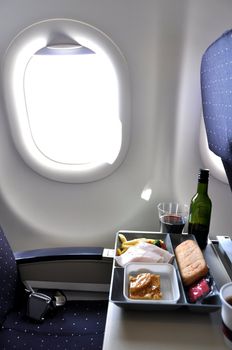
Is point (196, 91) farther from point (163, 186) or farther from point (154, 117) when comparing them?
point (163, 186)

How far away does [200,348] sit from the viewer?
2.67 ft

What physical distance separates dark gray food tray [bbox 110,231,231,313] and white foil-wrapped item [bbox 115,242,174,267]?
0.08ft

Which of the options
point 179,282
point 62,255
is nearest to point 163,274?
point 179,282

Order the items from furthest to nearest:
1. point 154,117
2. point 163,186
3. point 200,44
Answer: point 163,186 → point 154,117 → point 200,44

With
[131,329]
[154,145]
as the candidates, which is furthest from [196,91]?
[131,329]

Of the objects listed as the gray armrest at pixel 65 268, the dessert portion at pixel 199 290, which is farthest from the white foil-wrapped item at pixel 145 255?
the gray armrest at pixel 65 268

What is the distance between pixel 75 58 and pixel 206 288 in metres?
1.18

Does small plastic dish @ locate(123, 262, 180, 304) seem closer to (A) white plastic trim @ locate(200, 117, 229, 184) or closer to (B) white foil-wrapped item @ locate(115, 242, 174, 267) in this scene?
(B) white foil-wrapped item @ locate(115, 242, 174, 267)

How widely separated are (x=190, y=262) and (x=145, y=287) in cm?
19

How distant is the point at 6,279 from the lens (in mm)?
1235

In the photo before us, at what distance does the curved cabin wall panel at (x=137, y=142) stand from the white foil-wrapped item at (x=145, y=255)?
49 cm

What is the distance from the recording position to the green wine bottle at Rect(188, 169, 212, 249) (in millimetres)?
1287

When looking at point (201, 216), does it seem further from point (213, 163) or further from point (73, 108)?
point (73, 108)

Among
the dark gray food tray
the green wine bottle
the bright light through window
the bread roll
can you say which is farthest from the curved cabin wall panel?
the bread roll
